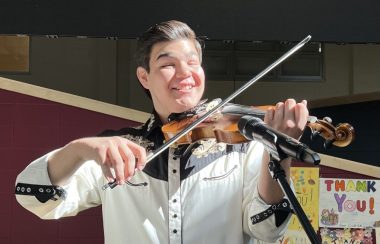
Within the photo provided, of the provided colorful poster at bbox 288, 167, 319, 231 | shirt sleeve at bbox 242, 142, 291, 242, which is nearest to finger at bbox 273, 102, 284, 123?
shirt sleeve at bbox 242, 142, 291, 242

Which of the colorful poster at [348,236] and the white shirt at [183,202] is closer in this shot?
the white shirt at [183,202]

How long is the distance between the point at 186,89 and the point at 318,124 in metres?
0.42

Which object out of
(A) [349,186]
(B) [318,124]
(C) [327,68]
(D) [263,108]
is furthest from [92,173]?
(C) [327,68]

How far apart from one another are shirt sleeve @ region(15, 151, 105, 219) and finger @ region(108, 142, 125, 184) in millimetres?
315

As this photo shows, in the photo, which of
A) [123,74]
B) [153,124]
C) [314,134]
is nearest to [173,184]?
[153,124]

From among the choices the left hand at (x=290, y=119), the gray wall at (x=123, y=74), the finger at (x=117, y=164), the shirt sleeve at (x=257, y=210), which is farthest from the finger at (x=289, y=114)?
the gray wall at (x=123, y=74)

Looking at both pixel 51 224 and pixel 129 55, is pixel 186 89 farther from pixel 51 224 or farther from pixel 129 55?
pixel 129 55

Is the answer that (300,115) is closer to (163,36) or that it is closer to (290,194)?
(290,194)

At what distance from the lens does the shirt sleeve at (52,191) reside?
143 centimetres

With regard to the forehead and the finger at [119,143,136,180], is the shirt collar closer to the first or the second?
the forehead

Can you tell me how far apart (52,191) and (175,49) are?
1.77 ft

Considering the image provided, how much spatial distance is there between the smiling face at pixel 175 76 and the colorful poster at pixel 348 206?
87.5 inches

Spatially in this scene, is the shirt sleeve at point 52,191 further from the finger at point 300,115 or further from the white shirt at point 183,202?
the finger at point 300,115

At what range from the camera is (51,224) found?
3.70 metres
